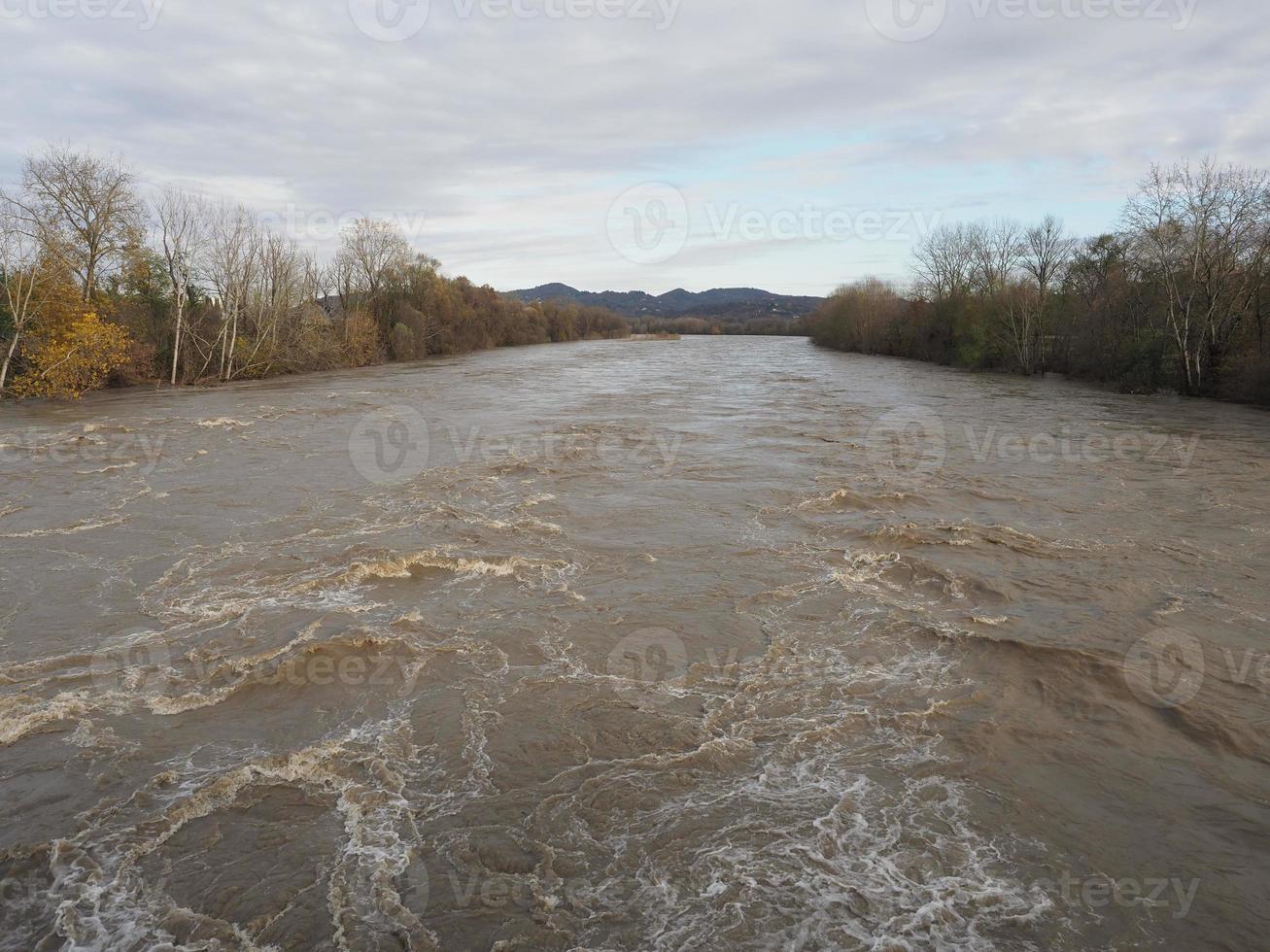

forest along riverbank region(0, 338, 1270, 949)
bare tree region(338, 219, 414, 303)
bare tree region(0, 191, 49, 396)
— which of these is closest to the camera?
forest along riverbank region(0, 338, 1270, 949)

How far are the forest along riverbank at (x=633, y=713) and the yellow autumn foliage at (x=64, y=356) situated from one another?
14730 millimetres

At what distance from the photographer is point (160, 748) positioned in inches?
200

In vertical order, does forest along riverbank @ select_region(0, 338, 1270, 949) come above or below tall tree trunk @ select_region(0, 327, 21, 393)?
below

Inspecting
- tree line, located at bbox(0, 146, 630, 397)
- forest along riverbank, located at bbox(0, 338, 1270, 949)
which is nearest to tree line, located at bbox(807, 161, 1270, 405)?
forest along riverbank, located at bbox(0, 338, 1270, 949)

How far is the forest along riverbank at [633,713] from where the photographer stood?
3811mm

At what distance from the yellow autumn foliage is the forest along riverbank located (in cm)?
1473

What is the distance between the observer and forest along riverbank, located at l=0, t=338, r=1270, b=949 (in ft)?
12.5

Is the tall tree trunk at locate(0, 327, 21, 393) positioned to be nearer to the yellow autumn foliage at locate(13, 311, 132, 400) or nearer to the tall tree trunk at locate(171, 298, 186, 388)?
the yellow autumn foliage at locate(13, 311, 132, 400)

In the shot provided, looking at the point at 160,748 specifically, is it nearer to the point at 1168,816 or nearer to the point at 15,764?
the point at 15,764

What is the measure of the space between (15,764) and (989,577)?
9.03 m

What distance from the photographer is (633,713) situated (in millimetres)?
5598

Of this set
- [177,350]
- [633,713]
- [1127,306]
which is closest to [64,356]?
[177,350]

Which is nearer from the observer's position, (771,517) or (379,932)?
(379,932)

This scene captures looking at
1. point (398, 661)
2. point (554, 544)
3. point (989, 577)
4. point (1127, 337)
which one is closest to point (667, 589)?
point (554, 544)
